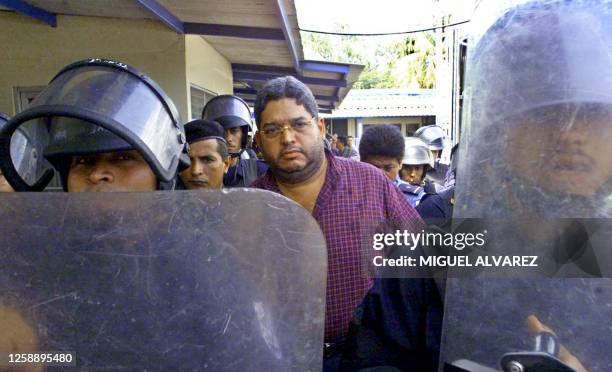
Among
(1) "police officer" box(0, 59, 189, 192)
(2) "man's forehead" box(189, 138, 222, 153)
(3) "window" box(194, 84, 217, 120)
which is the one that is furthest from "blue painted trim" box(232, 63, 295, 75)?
(1) "police officer" box(0, 59, 189, 192)

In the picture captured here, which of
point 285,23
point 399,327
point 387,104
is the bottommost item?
point 399,327

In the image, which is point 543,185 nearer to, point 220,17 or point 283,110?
point 283,110

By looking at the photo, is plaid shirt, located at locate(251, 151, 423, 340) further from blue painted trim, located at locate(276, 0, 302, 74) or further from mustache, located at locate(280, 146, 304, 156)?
blue painted trim, located at locate(276, 0, 302, 74)

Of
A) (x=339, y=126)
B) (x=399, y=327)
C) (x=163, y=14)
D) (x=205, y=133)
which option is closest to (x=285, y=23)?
(x=163, y=14)

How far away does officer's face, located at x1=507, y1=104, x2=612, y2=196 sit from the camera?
77 centimetres

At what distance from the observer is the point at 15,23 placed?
16.3 ft

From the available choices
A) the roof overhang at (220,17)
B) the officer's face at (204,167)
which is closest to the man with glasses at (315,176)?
the officer's face at (204,167)

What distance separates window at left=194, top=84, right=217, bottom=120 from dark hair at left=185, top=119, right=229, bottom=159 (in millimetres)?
2813

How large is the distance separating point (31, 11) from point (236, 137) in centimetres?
235

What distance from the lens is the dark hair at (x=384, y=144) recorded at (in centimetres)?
340

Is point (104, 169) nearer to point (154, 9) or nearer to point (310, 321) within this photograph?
point (310, 321)

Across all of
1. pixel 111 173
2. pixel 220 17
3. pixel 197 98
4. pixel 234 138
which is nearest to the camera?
pixel 111 173

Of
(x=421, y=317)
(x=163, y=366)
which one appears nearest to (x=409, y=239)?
(x=421, y=317)

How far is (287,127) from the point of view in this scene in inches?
71.2
